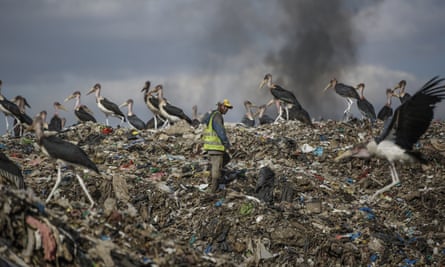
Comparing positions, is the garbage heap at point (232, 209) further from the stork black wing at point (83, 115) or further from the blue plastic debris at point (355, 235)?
the stork black wing at point (83, 115)

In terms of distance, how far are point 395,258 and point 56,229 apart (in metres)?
5.86

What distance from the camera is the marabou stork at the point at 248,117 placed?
2319 centimetres

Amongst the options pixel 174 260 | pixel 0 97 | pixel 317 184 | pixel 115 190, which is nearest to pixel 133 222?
pixel 174 260

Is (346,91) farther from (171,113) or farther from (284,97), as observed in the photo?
(171,113)

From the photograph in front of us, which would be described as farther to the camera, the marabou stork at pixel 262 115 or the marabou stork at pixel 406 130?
the marabou stork at pixel 262 115

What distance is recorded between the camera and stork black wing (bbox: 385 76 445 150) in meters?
8.65

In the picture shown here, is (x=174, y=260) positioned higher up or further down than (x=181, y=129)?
further down

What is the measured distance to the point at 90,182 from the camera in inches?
484

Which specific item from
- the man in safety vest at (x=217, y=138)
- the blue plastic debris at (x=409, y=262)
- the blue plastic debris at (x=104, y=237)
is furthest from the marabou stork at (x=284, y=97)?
the blue plastic debris at (x=104, y=237)

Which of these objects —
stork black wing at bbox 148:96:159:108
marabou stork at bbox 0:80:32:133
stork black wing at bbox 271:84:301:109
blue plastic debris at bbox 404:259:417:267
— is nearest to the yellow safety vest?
blue plastic debris at bbox 404:259:417:267

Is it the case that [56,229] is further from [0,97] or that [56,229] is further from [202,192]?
[0,97]

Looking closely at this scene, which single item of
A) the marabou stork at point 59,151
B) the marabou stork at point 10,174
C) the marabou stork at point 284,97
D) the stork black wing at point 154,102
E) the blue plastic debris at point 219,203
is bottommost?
the marabou stork at point 10,174

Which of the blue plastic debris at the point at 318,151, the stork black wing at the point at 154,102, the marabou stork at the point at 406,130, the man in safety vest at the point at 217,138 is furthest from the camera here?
the stork black wing at the point at 154,102

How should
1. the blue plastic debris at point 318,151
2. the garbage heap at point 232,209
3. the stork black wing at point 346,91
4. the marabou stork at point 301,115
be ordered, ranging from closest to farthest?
the garbage heap at point 232,209 < the blue plastic debris at point 318,151 < the marabou stork at point 301,115 < the stork black wing at point 346,91
